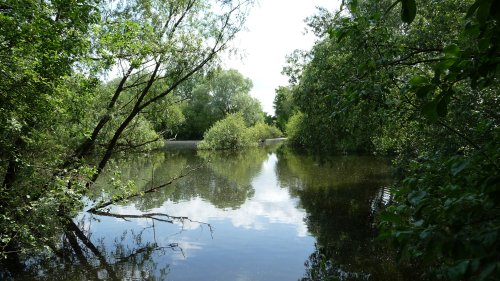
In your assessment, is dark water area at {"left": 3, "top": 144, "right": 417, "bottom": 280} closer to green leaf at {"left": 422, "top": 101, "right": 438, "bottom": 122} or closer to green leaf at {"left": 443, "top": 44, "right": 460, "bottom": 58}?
green leaf at {"left": 422, "top": 101, "right": 438, "bottom": 122}

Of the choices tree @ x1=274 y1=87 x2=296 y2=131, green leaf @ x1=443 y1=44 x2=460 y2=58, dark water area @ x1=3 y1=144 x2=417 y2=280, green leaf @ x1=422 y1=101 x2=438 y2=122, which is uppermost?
tree @ x1=274 y1=87 x2=296 y2=131

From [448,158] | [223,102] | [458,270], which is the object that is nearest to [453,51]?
[458,270]

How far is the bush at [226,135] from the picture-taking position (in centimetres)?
5000

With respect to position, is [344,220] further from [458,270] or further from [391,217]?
[458,270]

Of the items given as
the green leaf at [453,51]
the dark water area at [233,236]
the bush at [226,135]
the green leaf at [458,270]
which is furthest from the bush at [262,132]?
the green leaf at [458,270]

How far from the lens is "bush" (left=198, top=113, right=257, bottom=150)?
5000cm

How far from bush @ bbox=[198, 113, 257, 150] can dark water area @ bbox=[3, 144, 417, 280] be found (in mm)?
28481

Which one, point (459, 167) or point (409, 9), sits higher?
point (409, 9)

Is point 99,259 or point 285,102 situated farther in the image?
point 285,102

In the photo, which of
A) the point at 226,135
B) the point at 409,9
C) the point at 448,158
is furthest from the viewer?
the point at 226,135

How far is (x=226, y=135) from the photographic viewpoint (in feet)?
167

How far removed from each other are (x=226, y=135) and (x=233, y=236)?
38952 millimetres

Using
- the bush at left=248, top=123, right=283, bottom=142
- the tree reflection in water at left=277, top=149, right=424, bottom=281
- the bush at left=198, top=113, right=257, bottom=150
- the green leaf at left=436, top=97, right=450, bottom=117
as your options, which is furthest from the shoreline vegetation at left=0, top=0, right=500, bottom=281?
the bush at left=248, top=123, right=283, bottom=142

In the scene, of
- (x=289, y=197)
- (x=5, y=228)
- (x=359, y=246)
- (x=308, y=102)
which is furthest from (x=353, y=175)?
(x=5, y=228)
